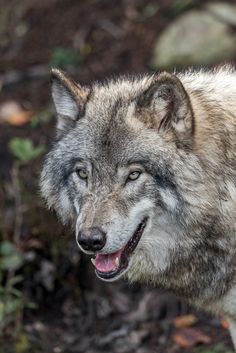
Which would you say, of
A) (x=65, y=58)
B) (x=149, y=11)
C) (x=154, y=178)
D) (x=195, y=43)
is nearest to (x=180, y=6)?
(x=149, y=11)

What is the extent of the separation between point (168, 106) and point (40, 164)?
3275 millimetres

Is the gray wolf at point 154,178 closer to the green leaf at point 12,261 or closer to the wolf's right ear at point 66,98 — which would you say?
the wolf's right ear at point 66,98

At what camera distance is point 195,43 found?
8453 millimetres

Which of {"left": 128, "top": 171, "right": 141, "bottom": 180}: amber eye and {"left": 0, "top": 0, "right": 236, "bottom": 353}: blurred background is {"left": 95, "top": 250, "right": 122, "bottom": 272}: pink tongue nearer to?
{"left": 128, "top": 171, "right": 141, "bottom": 180}: amber eye

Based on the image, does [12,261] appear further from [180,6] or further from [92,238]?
[180,6]

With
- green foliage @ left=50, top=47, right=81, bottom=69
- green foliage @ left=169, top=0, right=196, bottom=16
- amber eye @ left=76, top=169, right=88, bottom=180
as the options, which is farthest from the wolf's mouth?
green foliage @ left=169, top=0, right=196, bottom=16

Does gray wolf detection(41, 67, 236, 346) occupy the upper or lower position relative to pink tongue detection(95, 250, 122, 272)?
upper

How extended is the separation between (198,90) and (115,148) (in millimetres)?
680

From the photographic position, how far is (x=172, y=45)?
27.9ft

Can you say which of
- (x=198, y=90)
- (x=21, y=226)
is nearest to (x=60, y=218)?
(x=198, y=90)

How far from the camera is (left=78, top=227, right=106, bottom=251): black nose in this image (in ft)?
13.2

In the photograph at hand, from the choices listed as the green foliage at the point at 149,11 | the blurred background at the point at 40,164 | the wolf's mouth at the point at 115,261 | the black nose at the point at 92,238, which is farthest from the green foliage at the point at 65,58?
the black nose at the point at 92,238

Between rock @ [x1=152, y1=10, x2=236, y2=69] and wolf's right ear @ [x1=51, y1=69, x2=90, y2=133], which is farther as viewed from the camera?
rock @ [x1=152, y1=10, x2=236, y2=69]

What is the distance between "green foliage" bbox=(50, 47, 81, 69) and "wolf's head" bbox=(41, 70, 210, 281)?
445cm
